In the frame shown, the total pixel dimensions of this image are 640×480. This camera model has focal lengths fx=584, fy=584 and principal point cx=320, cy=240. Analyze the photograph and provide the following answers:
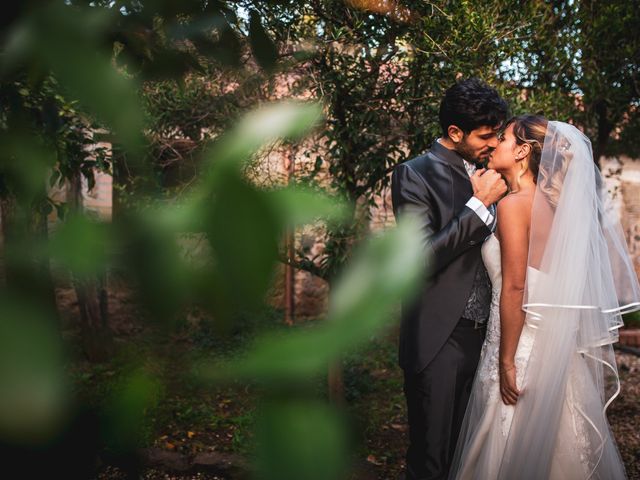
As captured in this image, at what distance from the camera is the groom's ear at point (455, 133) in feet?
9.55

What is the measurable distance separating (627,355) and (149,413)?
8.51 metres

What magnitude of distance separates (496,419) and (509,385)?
0.19 m

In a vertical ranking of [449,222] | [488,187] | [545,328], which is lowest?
[545,328]

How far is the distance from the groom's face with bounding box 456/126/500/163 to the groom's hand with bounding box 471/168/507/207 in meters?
0.24

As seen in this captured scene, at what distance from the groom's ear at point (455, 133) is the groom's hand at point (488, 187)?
0.30m

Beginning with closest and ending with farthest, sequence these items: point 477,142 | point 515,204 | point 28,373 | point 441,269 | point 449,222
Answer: point 28,373
point 449,222
point 441,269
point 515,204
point 477,142

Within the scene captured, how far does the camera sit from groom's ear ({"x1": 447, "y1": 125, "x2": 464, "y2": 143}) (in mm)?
2912

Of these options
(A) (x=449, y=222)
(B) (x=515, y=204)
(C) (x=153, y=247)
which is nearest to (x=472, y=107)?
(B) (x=515, y=204)

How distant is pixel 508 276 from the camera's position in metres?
2.71

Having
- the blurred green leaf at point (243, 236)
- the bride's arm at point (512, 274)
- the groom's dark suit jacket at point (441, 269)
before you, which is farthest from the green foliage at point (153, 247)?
the bride's arm at point (512, 274)

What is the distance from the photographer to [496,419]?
9.25 ft

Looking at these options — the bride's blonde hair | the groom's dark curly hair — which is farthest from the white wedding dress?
the groom's dark curly hair

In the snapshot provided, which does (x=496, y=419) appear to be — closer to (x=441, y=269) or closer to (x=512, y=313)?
(x=512, y=313)

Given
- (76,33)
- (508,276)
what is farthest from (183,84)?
(508,276)
